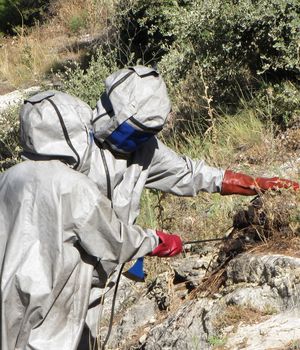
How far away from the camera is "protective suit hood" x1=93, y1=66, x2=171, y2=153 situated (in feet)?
12.2

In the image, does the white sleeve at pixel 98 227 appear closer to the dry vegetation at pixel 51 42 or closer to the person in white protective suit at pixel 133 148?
the person in white protective suit at pixel 133 148

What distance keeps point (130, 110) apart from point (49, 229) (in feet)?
2.05

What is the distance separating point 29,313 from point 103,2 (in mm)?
10835

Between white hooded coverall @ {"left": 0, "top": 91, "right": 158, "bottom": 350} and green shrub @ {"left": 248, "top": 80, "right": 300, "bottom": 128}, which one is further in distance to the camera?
green shrub @ {"left": 248, "top": 80, "right": 300, "bottom": 128}

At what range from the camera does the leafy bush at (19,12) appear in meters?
19.1

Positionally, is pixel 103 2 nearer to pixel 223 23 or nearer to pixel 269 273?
pixel 223 23

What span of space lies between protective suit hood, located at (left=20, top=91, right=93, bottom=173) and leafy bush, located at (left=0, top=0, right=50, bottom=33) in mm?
15713

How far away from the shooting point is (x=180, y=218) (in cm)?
616

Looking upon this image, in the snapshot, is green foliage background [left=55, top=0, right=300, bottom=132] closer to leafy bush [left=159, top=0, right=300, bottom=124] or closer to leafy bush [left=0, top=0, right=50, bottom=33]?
leafy bush [left=159, top=0, right=300, bottom=124]

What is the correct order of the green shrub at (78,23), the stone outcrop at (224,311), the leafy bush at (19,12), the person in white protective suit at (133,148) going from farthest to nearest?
the leafy bush at (19,12)
the green shrub at (78,23)
the stone outcrop at (224,311)
the person in white protective suit at (133,148)

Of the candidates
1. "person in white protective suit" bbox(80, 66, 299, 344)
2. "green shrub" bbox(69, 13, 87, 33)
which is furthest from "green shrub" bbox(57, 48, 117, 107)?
"green shrub" bbox(69, 13, 87, 33)

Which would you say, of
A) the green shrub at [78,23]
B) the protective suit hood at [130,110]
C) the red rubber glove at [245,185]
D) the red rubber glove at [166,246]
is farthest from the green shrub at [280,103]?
the green shrub at [78,23]

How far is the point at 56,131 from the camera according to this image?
3682 mm

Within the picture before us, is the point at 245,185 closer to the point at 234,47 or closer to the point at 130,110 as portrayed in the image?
the point at 130,110
